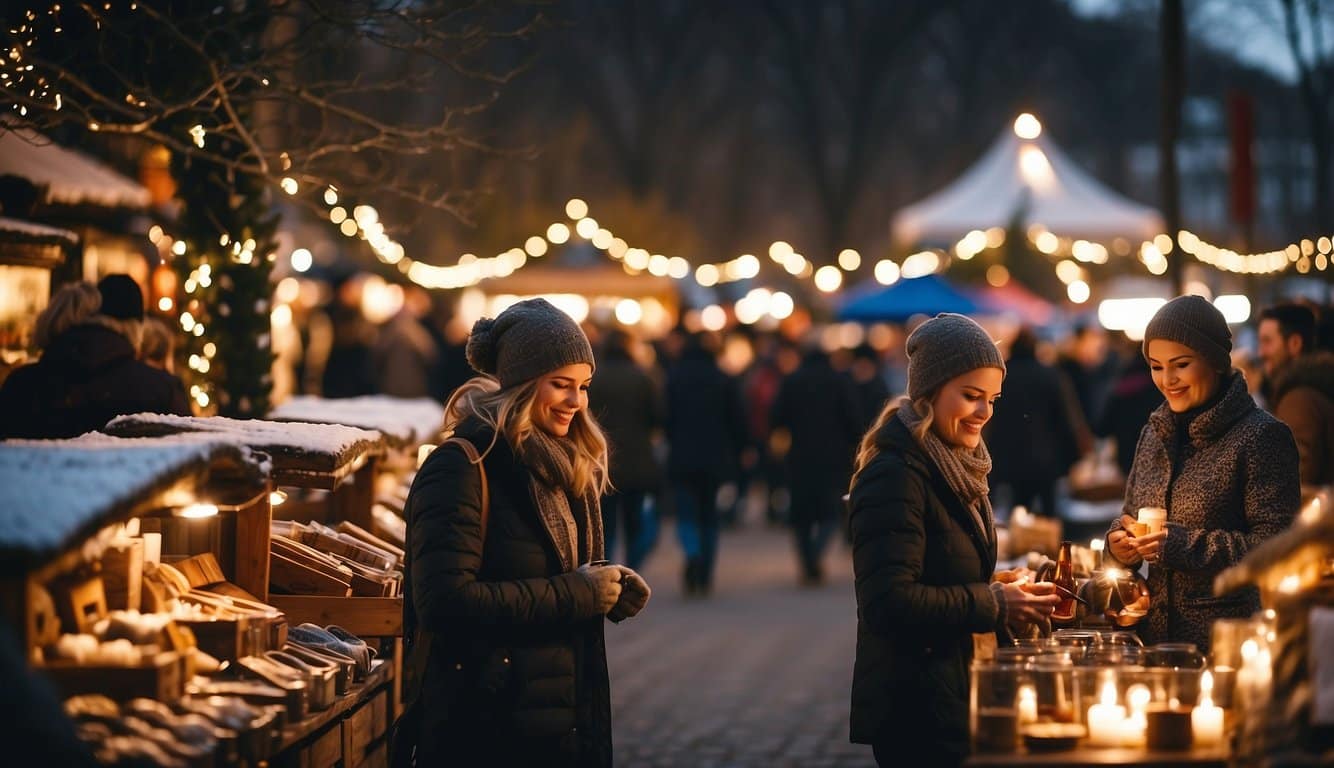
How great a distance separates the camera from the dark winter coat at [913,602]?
211 inches

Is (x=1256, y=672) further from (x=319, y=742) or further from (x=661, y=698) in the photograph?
(x=661, y=698)

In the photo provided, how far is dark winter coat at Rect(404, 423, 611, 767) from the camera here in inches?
207

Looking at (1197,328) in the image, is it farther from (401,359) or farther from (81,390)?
(401,359)

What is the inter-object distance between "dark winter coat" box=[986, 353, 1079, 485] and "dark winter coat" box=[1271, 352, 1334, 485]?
21.1 feet

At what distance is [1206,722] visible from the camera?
496cm

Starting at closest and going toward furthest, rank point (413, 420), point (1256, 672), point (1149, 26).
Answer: point (1256, 672) < point (413, 420) < point (1149, 26)

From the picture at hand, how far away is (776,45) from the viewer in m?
43.9

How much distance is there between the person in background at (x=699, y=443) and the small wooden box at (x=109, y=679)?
12.1 metres

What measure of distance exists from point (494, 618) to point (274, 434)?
207cm

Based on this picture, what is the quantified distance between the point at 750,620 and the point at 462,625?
10400 millimetres

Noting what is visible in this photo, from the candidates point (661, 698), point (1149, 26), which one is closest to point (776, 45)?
point (1149, 26)

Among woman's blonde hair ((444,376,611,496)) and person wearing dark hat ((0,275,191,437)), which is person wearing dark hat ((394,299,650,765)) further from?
person wearing dark hat ((0,275,191,437))

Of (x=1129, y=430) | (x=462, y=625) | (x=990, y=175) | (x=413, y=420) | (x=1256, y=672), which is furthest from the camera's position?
(x=990, y=175)

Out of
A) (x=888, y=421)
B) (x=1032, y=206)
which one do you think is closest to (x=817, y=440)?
(x=1032, y=206)
